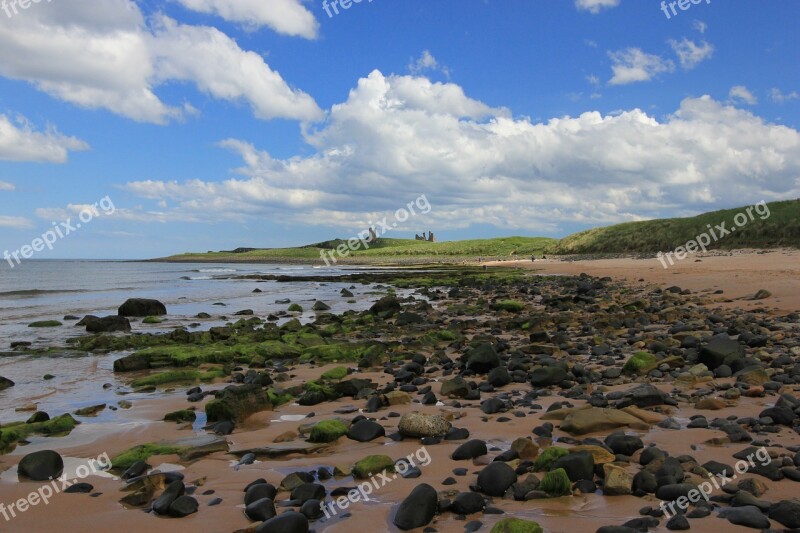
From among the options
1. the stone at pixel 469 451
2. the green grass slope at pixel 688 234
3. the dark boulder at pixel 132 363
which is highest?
the green grass slope at pixel 688 234

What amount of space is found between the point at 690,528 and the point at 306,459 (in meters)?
3.85

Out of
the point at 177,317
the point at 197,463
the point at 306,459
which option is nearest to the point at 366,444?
the point at 306,459

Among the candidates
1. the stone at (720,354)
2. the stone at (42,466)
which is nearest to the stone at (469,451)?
the stone at (42,466)

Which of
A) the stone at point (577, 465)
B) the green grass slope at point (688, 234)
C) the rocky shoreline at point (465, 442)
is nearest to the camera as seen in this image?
the rocky shoreline at point (465, 442)

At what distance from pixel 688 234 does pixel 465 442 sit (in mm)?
76951

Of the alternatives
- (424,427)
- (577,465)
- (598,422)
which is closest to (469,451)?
(424,427)

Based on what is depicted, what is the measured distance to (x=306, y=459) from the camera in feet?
19.9

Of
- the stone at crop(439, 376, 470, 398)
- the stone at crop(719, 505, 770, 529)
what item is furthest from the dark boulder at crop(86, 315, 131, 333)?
the stone at crop(719, 505, 770, 529)

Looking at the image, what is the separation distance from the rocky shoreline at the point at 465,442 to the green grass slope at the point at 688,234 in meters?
53.6

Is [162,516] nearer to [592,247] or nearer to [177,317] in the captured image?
[177,317]

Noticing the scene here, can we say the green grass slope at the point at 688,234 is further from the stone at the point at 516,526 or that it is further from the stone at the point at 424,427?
the stone at the point at 516,526

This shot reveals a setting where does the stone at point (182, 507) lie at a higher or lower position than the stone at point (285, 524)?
lower

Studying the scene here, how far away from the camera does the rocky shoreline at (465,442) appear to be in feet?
14.6

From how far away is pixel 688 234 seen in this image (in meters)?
72.5
